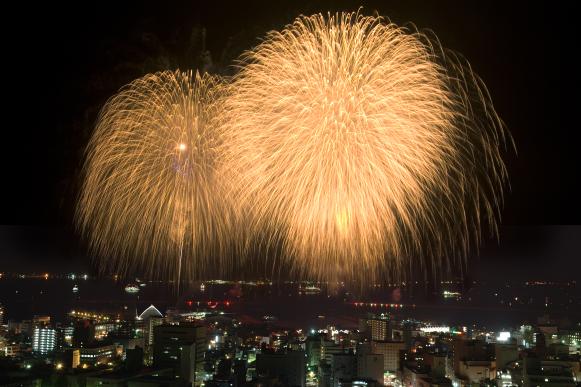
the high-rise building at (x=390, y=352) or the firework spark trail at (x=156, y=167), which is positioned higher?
the firework spark trail at (x=156, y=167)

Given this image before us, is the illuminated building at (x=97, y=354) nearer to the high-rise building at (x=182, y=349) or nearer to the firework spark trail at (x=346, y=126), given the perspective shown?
the high-rise building at (x=182, y=349)

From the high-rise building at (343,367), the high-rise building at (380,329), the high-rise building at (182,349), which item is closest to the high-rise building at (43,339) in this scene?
the high-rise building at (182,349)

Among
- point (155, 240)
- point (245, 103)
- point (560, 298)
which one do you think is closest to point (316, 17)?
point (245, 103)

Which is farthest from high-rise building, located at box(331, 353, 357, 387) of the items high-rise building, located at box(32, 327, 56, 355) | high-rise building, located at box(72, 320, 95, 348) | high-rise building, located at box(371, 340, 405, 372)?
high-rise building, located at box(32, 327, 56, 355)

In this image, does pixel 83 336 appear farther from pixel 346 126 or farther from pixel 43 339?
pixel 346 126

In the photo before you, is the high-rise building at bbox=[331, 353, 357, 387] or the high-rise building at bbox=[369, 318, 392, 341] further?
the high-rise building at bbox=[369, 318, 392, 341]

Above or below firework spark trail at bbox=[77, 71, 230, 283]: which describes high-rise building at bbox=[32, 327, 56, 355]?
below

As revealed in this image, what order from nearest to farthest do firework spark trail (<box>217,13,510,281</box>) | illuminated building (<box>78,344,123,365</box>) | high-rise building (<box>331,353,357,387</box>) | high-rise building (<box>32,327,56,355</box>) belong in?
firework spark trail (<box>217,13,510,281</box>) → high-rise building (<box>331,353,357,387</box>) → illuminated building (<box>78,344,123,365</box>) → high-rise building (<box>32,327,56,355</box>)

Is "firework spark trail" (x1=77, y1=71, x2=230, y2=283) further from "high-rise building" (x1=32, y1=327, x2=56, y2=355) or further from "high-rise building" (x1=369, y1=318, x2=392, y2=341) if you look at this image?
"high-rise building" (x1=369, y1=318, x2=392, y2=341)
